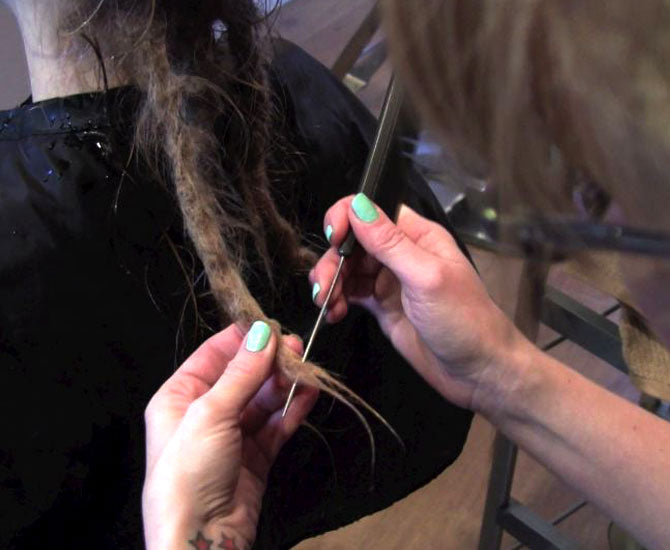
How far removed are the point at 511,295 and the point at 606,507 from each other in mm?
225

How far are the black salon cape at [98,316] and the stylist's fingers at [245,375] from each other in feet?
0.43

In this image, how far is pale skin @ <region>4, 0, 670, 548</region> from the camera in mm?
599

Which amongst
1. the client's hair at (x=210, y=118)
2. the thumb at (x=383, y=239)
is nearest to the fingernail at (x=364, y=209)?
the thumb at (x=383, y=239)

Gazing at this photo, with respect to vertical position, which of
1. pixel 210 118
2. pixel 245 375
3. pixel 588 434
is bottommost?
pixel 588 434

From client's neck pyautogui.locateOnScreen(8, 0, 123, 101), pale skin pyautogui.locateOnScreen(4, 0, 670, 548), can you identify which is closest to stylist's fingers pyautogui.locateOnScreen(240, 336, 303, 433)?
pale skin pyautogui.locateOnScreen(4, 0, 670, 548)

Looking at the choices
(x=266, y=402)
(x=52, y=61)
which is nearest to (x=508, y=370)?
(x=266, y=402)

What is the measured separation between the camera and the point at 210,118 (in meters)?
0.76

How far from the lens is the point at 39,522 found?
0.73 meters

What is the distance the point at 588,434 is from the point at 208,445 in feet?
1.20

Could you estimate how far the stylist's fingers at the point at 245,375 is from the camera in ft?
1.98

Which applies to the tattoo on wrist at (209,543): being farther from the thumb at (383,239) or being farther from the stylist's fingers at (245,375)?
the thumb at (383,239)

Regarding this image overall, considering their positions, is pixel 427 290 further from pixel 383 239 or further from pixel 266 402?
pixel 266 402

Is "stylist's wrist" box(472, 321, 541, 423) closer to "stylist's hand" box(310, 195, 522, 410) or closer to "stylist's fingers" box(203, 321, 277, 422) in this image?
"stylist's hand" box(310, 195, 522, 410)

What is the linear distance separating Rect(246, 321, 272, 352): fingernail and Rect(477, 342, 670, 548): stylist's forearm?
0.80ft
